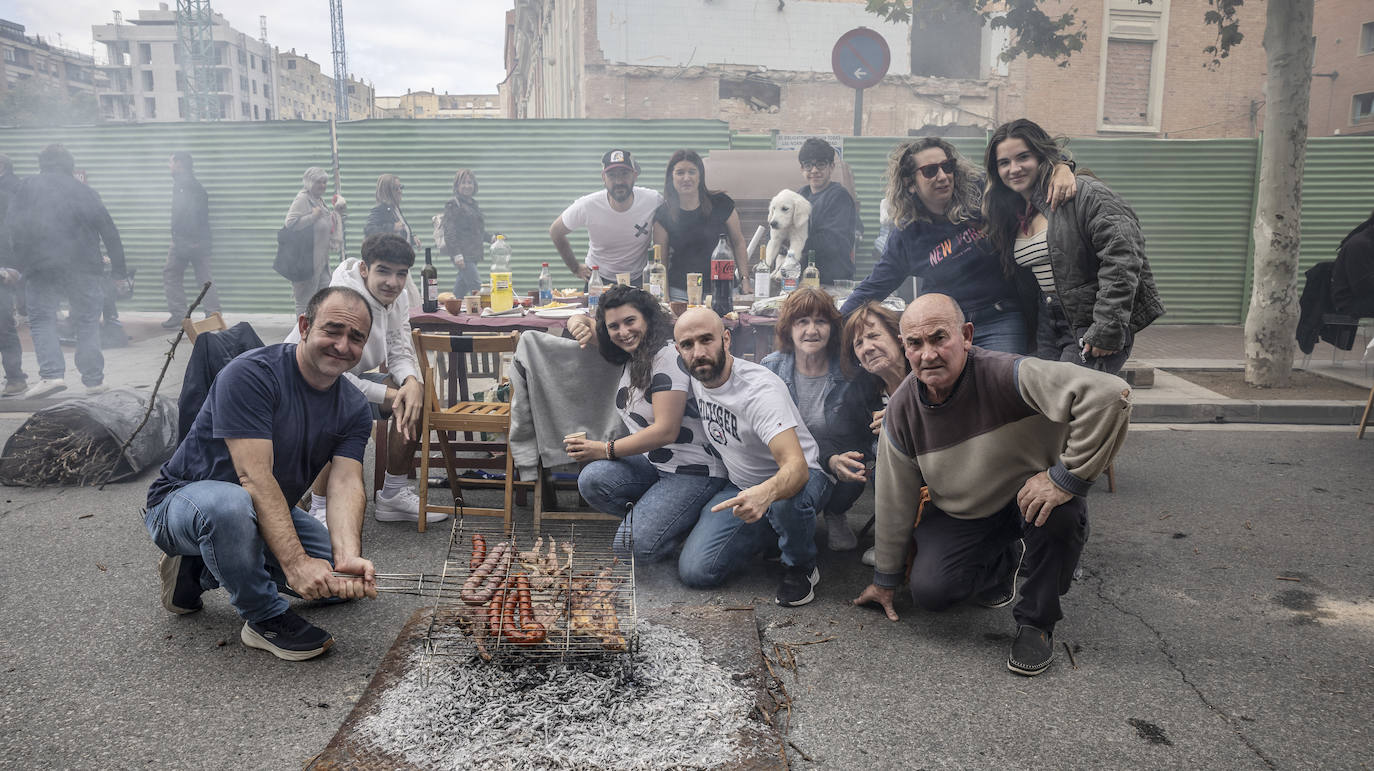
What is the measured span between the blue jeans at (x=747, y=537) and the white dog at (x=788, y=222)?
338 cm

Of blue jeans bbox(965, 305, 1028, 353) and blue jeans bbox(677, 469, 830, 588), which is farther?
blue jeans bbox(965, 305, 1028, 353)

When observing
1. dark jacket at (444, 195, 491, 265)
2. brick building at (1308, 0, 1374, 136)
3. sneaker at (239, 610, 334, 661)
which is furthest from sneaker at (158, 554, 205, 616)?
brick building at (1308, 0, 1374, 136)

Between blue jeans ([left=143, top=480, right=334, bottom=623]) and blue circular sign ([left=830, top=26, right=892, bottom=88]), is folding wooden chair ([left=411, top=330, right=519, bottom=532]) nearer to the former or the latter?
blue jeans ([left=143, top=480, right=334, bottom=623])

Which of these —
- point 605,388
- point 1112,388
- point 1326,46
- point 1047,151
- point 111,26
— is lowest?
point 605,388

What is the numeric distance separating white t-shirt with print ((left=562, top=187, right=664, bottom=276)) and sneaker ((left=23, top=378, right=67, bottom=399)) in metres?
5.05

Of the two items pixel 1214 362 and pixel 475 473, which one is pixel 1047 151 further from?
pixel 1214 362

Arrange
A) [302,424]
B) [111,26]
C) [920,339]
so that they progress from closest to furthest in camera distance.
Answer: [920,339]
[302,424]
[111,26]

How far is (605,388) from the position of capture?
15.0ft

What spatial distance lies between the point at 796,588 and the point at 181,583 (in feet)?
8.60

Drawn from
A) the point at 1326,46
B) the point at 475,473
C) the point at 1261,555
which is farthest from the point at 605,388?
the point at 1326,46

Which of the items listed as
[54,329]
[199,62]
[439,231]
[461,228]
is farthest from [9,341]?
[199,62]

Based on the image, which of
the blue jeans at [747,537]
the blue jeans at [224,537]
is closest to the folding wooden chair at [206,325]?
the blue jeans at [224,537]

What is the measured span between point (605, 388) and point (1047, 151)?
251 cm

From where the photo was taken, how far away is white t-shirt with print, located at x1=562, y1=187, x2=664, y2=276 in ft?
22.4
